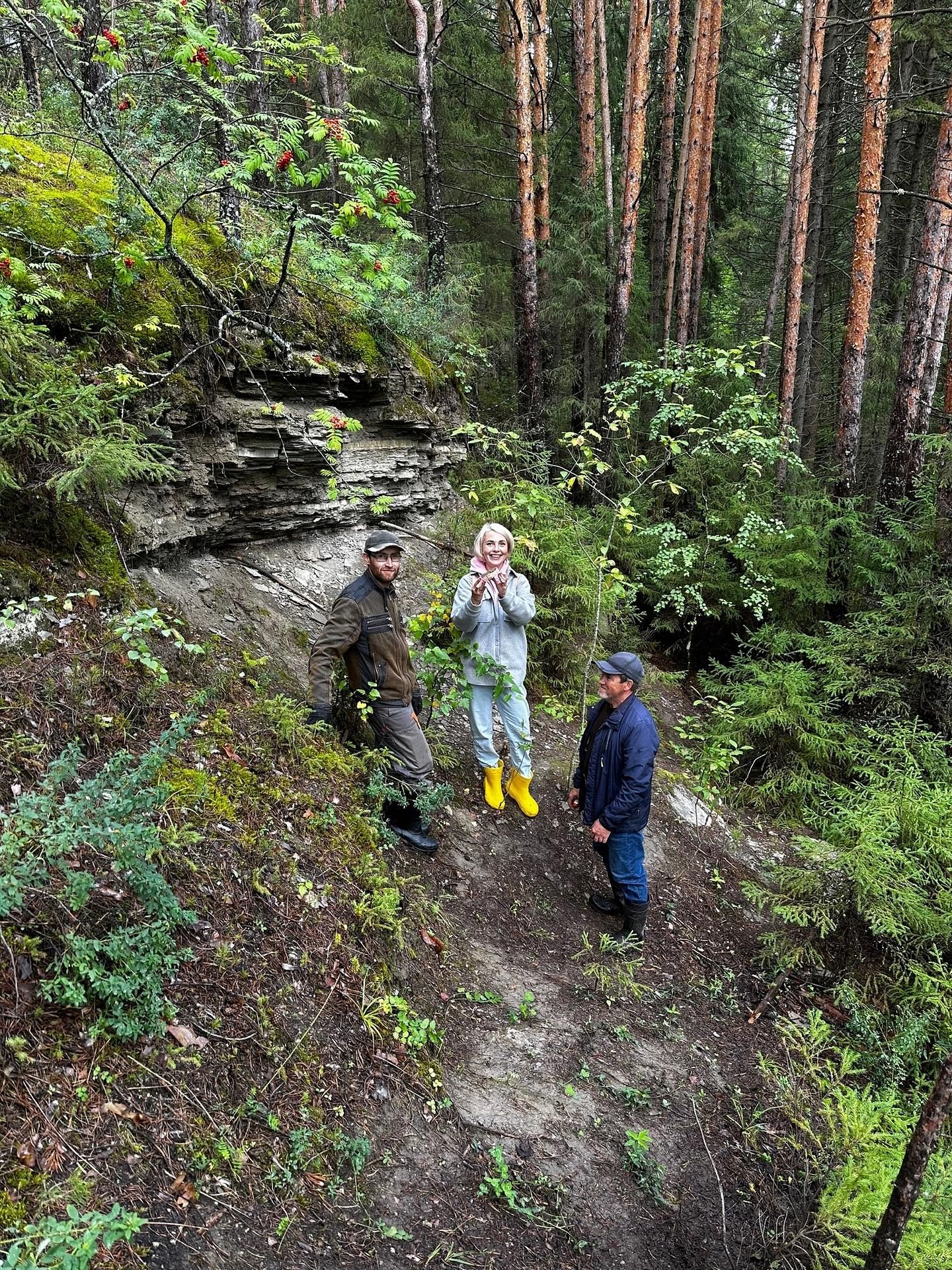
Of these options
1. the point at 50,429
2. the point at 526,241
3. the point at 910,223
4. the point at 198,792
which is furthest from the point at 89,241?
the point at 910,223

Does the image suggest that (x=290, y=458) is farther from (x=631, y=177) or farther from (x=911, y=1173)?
(x=631, y=177)

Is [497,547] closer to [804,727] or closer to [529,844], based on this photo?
[529,844]

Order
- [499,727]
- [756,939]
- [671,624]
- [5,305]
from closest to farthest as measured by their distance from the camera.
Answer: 1. [5,305]
2. [756,939]
3. [499,727]
4. [671,624]

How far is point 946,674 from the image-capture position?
7906 millimetres

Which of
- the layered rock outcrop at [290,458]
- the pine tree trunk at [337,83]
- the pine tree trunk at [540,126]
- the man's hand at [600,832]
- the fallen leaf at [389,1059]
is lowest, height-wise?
the fallen leaf at [389,1059]

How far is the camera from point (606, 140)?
42.5 feet

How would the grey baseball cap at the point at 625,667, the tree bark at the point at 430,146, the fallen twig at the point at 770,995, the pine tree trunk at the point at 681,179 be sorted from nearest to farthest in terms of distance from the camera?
the grey baseball cap at the point at 625,667 < the fallen twig at the point at 770,995 < the tree bark at the point at 430,146 < the pine tree trunk at the point at 681,179

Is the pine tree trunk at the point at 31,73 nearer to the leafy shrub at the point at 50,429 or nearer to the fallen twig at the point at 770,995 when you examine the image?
the leafy shrub at the point at 50,429

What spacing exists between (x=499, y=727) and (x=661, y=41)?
1815 cm

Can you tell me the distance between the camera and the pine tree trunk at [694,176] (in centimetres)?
1250

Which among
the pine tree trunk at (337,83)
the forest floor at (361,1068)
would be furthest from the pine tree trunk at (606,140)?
the forest floor at (361,1068)

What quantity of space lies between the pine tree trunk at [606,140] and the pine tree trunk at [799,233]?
3.10 m

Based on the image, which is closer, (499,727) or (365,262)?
(365,262)

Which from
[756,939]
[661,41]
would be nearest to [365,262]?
[756,939]
